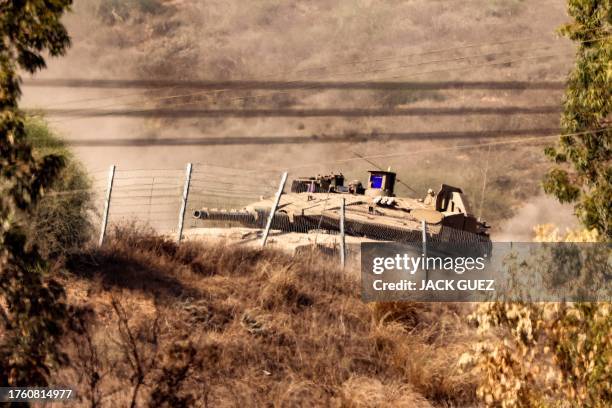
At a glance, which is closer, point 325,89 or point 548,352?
point 548,352

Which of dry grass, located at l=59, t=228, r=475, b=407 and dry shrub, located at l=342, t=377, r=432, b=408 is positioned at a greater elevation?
dry grass, located at l=59, t=228, r=475, b=407

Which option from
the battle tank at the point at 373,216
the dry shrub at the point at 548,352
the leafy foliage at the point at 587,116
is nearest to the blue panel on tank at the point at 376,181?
the battle tank at the point at 373,216

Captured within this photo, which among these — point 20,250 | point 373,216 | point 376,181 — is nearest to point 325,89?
point 376,181

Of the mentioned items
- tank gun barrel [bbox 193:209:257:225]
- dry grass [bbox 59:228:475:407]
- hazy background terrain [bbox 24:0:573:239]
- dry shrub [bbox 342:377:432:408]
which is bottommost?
dry shrub [bbox 342:377:432:408]

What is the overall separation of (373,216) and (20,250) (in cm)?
1578

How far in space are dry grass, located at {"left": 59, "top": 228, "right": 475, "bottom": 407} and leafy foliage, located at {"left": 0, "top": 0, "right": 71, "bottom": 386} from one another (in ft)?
7.30

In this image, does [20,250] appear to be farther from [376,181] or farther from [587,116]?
[376,181]

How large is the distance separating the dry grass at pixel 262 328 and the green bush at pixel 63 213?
722 mm

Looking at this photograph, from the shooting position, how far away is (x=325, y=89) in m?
77.8

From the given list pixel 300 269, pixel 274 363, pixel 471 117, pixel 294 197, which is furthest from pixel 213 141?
pixel 274 363

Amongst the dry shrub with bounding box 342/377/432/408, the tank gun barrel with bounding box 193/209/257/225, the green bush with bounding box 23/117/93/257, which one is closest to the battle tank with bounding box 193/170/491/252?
the tank gun barrel with bounding box 193/209/257/225

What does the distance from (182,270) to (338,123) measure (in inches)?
2047

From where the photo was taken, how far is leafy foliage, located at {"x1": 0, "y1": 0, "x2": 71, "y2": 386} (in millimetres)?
9828

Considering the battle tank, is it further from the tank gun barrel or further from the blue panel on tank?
the blue panel on tank
